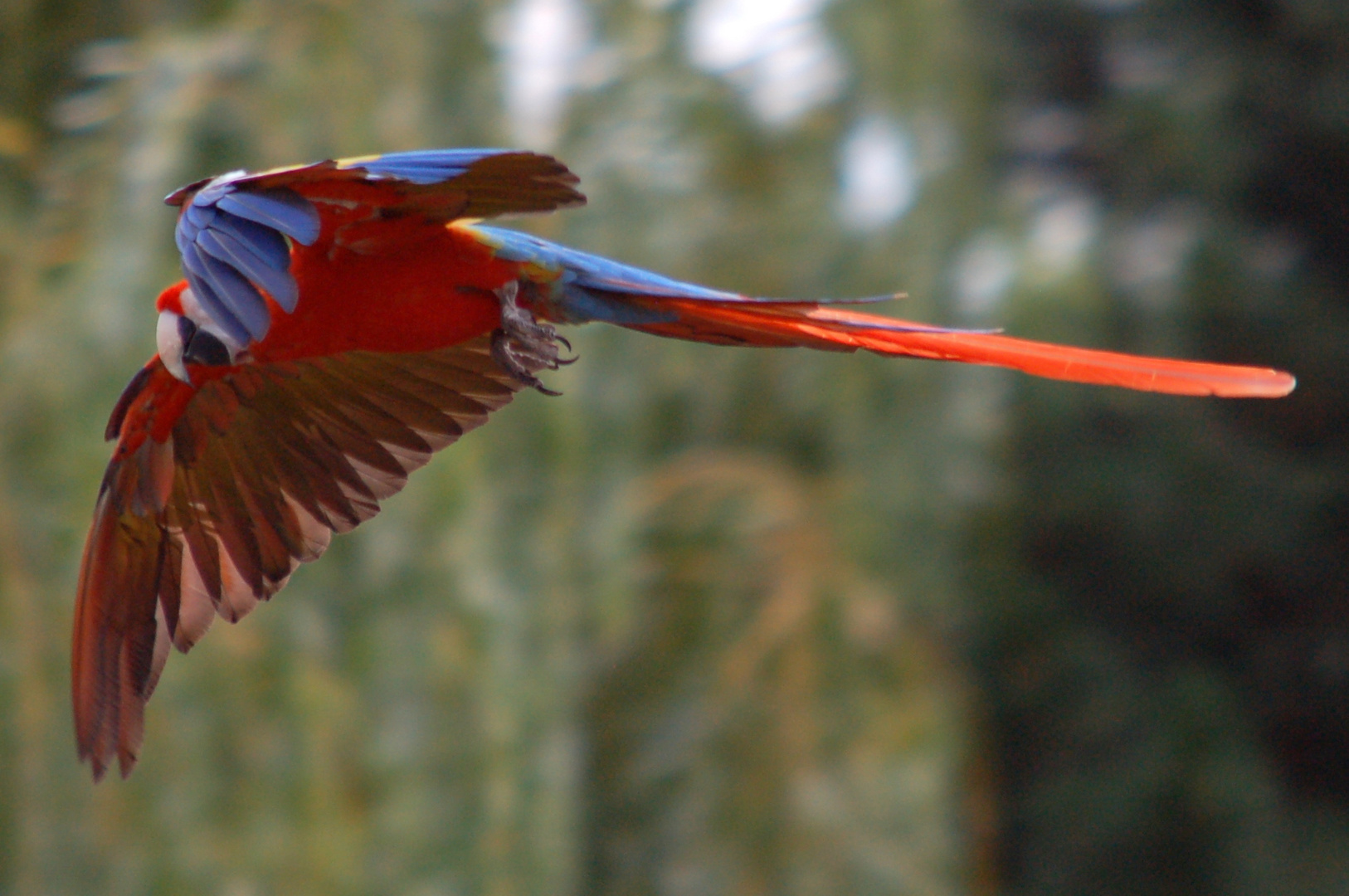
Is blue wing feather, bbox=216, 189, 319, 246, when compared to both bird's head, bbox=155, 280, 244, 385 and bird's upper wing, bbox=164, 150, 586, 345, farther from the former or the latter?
bird's head, bbox=155, 280, 244, 385

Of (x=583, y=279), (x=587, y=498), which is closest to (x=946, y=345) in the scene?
(x=583, y=279)

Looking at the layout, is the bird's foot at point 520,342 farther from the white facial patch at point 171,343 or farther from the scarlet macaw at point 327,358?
the white facial patch at point 171,343

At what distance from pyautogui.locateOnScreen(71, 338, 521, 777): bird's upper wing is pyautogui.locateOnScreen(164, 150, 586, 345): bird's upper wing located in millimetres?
403

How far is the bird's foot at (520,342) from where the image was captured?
1773 millimetres

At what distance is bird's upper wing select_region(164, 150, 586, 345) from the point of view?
1397 millimetres

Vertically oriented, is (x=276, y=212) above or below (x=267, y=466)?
above

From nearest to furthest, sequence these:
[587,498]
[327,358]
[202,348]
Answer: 1. [202,348]
2. [327,358]
3. [587,498]

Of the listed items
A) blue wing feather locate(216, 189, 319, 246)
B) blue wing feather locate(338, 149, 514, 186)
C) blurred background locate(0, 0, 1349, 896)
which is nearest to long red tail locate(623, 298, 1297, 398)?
blue wing feather locate(338, 149, 514, 186)

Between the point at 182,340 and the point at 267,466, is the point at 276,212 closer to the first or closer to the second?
the point at 182,340

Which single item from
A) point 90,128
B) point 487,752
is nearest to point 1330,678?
point 487,752

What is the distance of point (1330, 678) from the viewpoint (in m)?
7.12

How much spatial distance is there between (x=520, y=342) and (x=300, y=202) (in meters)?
0.37

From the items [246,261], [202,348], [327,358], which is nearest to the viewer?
[246,261]

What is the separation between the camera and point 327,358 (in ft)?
6.49
